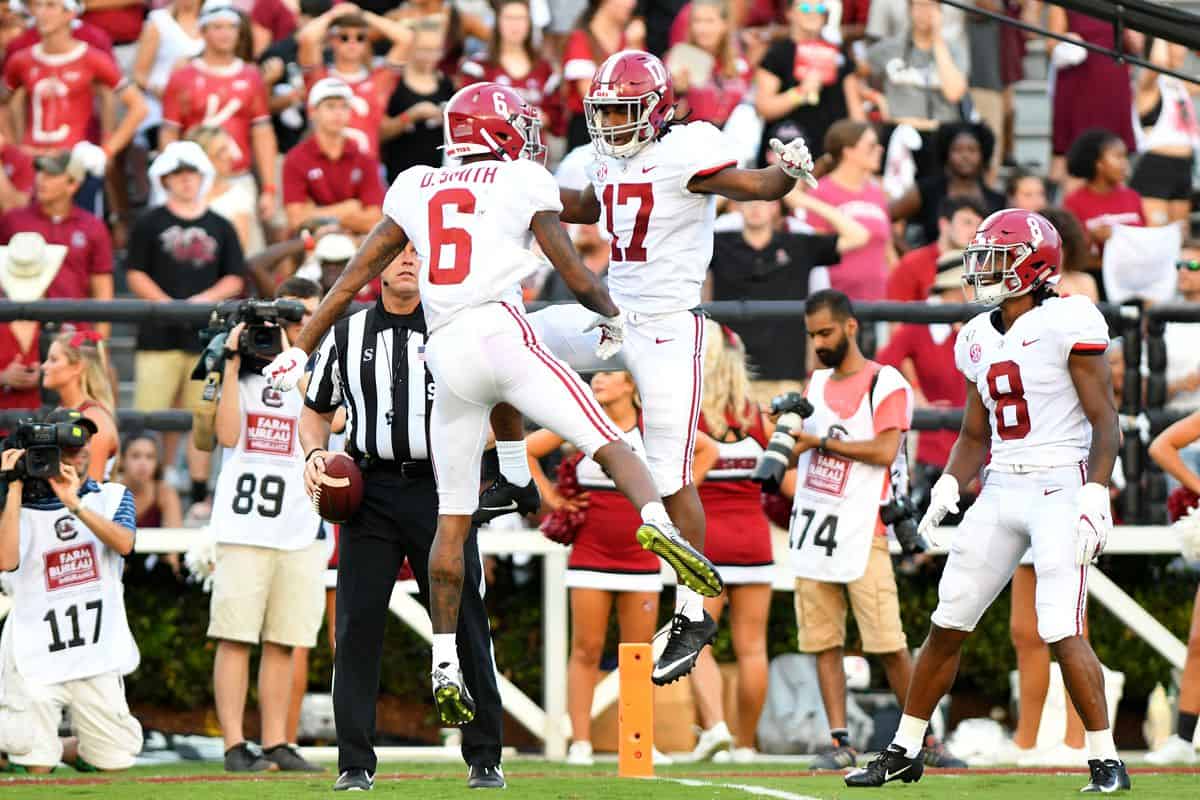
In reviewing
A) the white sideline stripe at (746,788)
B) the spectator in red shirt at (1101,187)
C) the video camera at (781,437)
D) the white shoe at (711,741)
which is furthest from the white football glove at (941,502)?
the spectator in red shirt at (1101,187)

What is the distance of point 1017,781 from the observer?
888 centimetres

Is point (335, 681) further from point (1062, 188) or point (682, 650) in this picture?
point (1062, 188)

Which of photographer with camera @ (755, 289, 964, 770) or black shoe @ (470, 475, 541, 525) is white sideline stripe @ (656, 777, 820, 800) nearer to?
black shoe @ (470, 475, 541, 525)

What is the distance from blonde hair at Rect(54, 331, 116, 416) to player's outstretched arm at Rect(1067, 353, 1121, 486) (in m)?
4.61

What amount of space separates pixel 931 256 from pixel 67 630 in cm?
538

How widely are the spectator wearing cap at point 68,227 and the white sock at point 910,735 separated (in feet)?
18.4

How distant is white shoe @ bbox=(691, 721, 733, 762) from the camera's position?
10.5m

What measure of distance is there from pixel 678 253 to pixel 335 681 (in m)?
2.04

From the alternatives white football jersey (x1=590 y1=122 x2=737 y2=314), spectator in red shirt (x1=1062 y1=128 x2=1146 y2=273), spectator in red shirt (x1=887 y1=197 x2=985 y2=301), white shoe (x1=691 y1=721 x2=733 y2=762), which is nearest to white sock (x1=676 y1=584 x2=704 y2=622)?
white football jersey (x1=590 y1=122 x2=737 y2=314)

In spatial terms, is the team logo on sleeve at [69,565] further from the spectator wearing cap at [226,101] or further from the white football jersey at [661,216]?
the spectator wearing cap at [226,101]

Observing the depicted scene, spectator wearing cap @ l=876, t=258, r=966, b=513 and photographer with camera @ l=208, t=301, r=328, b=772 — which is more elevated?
spectator wearing cap @ l=876, t=258, r=966, b=513

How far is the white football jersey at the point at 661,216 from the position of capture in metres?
7.91

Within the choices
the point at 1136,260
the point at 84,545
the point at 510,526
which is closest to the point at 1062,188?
the point at 1136,260

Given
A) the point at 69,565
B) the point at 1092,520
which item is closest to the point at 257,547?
the point at 69,565
